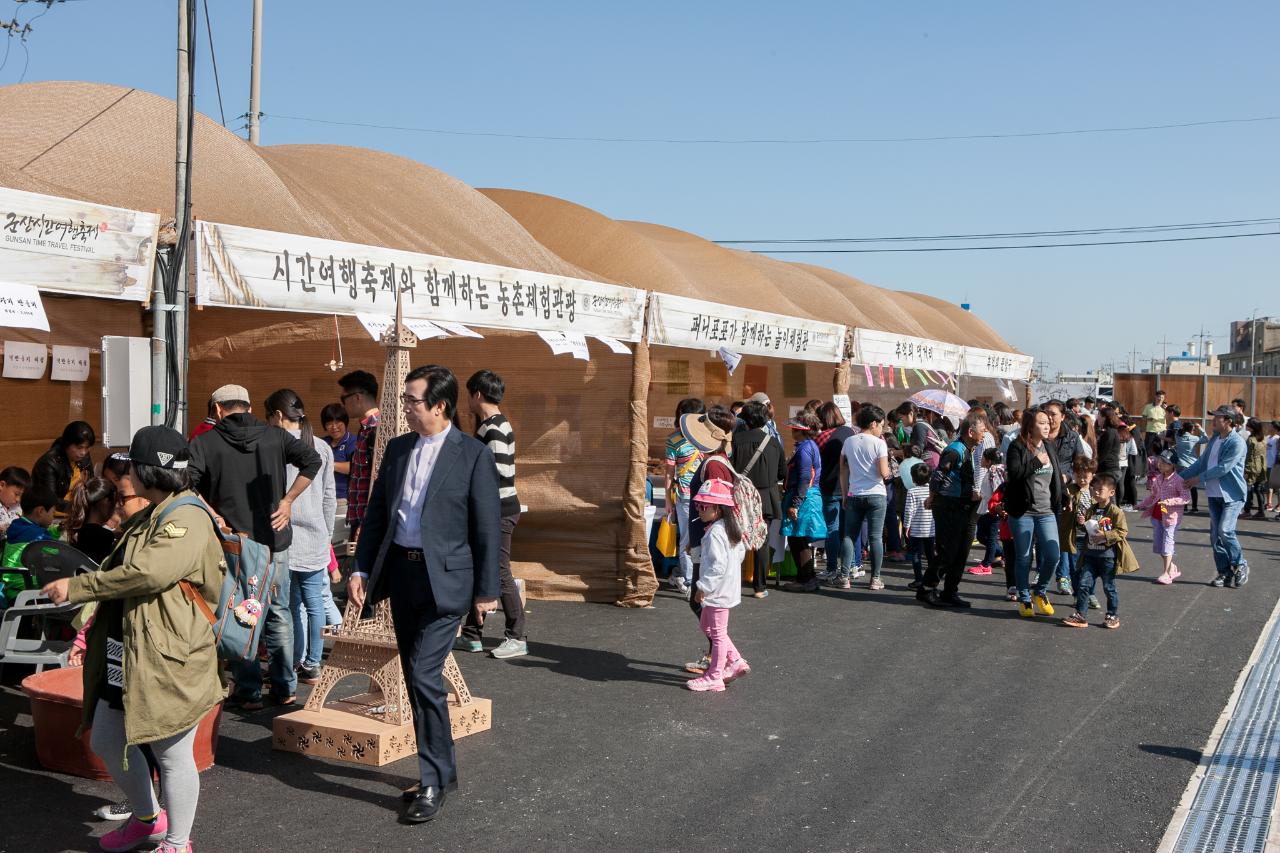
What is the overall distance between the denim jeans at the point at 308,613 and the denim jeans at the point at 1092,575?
570 cm

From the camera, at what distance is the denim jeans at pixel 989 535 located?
10898 millimetres

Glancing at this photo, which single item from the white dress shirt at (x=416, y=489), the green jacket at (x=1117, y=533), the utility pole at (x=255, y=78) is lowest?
the green jacket at (x=1117, y=533)

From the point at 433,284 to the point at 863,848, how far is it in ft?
16.7

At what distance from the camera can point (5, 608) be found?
20.4 ft

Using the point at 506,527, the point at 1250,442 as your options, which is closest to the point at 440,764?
the point at 506,527

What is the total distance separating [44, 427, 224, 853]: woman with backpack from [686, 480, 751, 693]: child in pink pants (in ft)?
10.9

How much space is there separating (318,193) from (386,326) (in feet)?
11.5

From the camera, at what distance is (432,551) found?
4.51 m

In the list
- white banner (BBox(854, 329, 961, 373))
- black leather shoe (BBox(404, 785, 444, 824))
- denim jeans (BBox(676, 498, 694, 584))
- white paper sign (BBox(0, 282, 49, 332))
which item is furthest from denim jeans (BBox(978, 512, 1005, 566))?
white paper sign (BBox(0, 282, 49, 332))

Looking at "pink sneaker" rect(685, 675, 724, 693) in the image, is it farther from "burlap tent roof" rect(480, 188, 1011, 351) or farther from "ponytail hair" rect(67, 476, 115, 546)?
"burlap tent roof" rect(480, 188, 1011, 351)

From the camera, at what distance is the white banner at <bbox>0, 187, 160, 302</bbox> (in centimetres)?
555

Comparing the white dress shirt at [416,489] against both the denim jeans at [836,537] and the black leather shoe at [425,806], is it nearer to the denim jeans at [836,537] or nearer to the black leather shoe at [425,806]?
the black leather shoe at [425,806]

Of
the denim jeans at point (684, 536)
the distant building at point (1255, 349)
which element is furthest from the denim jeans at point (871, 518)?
the distant building at point (1255, 349)

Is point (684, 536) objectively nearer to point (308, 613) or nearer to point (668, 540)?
point (668, 540)
